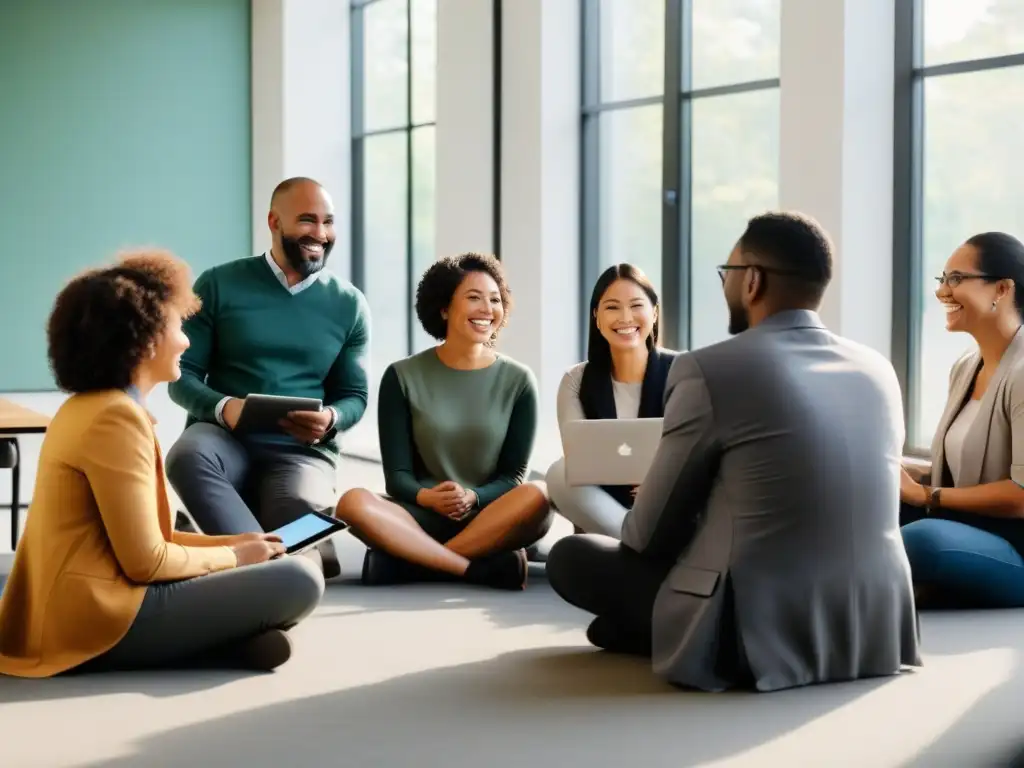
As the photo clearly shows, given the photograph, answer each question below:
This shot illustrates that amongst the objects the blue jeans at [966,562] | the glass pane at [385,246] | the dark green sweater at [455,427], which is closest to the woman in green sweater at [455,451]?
the dark green sweater at [455,427]

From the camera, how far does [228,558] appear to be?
3.74m

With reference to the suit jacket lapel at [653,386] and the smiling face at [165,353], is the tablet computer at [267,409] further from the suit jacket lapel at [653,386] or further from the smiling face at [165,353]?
the smiling face at [165,353]

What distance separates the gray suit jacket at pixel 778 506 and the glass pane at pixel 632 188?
4648mm

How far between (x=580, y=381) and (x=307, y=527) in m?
1.47

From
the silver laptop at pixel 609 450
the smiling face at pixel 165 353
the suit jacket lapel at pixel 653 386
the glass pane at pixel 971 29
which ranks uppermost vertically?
the glass pane at pixel 971 29

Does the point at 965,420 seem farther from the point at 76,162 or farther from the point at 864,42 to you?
the point at 76,162

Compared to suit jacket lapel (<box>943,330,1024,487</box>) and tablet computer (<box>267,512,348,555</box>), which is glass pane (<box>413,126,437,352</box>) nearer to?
suit jacket lapel (<box>943,330,1024,487</box>)

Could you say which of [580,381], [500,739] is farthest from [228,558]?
[580,381]

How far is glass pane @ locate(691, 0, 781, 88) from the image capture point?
733 cm

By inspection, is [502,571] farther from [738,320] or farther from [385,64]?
[385,64]

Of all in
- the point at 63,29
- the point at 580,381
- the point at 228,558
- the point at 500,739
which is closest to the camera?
the point at 500,739

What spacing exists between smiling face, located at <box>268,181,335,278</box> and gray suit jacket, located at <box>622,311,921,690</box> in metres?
2.39

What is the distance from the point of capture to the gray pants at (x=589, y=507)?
199 inches

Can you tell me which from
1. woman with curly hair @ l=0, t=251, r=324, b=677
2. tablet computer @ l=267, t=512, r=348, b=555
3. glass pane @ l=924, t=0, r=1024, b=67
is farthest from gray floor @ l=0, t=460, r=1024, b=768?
glass pane @ l=924, t=0, r=1024, b=67
